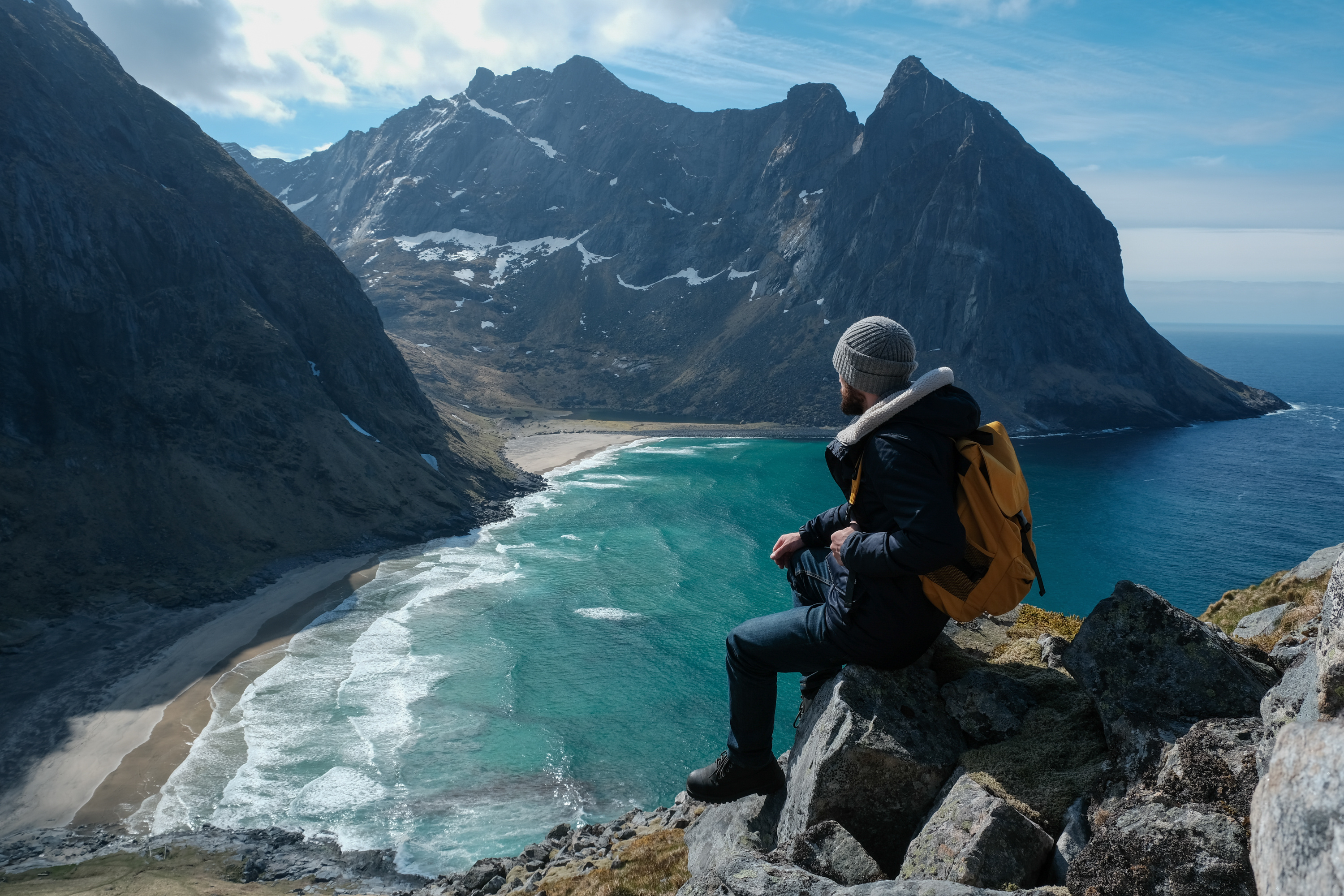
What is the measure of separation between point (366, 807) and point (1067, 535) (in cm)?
7094

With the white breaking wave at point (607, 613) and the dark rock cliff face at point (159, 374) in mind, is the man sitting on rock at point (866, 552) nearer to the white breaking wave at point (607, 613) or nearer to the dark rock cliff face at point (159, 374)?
the white breaking wave at point (607, 613)

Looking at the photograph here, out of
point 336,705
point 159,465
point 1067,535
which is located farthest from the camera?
point 1067,535

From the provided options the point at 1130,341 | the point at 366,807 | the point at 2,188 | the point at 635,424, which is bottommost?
the point at 366,807

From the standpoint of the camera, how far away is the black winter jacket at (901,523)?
217 inches

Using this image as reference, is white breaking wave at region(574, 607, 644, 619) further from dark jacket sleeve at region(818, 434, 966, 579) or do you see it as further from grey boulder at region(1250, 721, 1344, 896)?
grey boulder at region(1250, 721, 1344, 896)

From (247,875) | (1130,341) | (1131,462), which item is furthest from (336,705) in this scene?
(1130,341)

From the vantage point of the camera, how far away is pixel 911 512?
558 cm

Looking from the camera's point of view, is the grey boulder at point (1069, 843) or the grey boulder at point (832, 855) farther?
the grey boulder at point (832, 855)

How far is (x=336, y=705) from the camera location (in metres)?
41.5

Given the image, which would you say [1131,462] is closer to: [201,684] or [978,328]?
[978,328]

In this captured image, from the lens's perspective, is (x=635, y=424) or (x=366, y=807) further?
(x=635, y=424)

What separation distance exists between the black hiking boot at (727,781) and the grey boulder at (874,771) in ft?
2.00

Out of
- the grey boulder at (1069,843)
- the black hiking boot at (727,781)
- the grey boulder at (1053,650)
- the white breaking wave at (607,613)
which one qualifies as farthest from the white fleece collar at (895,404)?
the white breaking wave at (607,613)

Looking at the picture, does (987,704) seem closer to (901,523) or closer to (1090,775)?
(1090,775)
